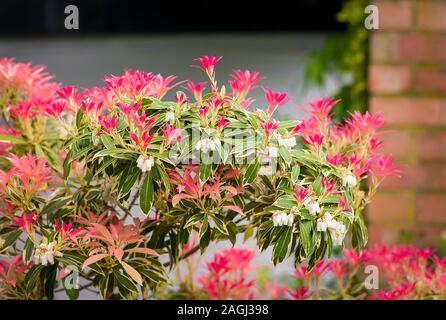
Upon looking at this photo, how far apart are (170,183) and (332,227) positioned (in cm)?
32

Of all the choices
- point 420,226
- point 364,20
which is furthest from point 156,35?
point 420,226

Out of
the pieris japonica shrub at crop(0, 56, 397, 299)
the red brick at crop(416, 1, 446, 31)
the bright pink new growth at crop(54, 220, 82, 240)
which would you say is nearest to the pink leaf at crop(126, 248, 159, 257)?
the pieris japonica shrub at crop(0, 56, 397, 299)

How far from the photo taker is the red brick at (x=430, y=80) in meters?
2.27

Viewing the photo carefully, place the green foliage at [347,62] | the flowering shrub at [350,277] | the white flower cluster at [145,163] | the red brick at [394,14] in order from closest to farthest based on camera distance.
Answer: the white flower cluster at [145,163]
the flowering shrub at [350,277]
the red brick at [394,14]
the green foliage at [347,62]

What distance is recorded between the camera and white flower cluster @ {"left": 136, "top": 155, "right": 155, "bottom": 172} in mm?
1173

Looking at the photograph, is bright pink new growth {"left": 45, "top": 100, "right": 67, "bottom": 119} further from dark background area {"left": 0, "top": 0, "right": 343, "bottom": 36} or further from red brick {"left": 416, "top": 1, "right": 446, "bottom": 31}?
red brick {"left": 416, "top": 1, "right": 446, "bottom": 31}

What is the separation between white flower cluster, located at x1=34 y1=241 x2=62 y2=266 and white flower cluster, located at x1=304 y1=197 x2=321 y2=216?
0.49 meters

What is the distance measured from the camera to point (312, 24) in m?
2.65

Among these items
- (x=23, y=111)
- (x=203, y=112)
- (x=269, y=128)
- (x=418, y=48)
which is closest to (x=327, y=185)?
(x=269, y=128)

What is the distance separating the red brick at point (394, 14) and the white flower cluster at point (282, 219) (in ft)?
4.17

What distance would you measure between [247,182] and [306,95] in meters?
1.54

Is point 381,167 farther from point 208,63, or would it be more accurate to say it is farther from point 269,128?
point 208,63

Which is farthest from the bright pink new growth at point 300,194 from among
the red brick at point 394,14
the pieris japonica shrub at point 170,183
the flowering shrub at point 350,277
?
the red brick at point 394,14

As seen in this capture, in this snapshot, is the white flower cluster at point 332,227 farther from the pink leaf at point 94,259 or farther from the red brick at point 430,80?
the red brick at point 430,80
